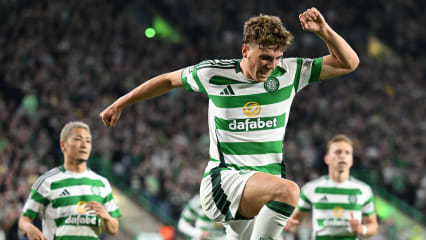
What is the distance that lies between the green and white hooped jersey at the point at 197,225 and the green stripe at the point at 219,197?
503cm

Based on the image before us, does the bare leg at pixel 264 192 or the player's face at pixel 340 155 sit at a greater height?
the bare leg at pixel 264 192

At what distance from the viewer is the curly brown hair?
14.0 ft

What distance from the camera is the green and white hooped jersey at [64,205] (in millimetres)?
6055

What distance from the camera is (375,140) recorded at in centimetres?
1848

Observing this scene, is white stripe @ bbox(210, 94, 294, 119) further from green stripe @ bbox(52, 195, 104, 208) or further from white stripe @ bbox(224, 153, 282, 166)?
green stripe @ bbox(52, 195, 104, 208)

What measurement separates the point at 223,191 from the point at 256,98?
0.74 m

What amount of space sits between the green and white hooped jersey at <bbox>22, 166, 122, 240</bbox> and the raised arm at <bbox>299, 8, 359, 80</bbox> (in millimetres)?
2923

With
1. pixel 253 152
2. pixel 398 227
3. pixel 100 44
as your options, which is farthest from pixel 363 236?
pixel 100 44

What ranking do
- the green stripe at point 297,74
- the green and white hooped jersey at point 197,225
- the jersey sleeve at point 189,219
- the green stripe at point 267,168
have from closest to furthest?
the green stripe at point 267,168
the green stripe at point 297,74
the green and white hooped jersey at point 197,225
the jersey sleeve at point 189,219

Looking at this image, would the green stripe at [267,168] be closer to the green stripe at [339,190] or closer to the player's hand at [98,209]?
the player's hand at [98,209]

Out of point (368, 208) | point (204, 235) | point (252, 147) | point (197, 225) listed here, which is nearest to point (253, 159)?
point (252, 147)

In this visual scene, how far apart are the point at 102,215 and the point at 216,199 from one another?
1.94 meters

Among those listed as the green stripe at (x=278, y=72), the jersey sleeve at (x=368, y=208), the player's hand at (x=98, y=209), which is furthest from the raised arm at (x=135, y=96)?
the jersey sleeve at (x=368, y=208)

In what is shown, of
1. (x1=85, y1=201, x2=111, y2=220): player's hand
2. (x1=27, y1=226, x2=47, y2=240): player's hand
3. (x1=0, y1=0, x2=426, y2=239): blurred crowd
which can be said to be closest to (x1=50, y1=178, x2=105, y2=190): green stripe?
(x1=85, y1=201, x2=111, y2=220): player's hand
